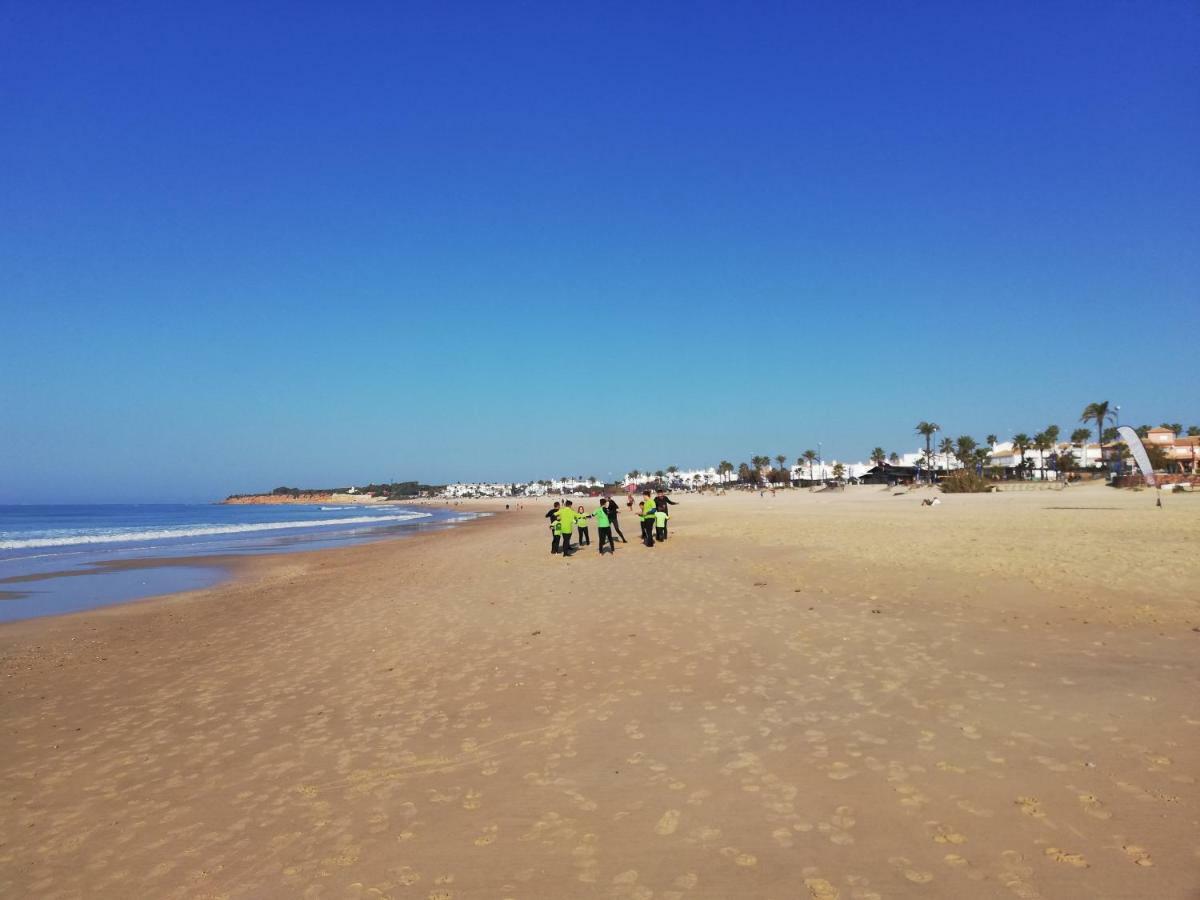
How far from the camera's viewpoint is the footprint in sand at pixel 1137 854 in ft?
12.4

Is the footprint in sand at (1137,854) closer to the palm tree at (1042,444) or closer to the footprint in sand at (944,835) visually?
the footprint in sand at (944,835)

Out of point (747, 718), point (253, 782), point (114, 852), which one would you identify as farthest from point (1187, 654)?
point (114, 852)

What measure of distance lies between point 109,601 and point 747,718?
55.1 ft

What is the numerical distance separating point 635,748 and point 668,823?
1327 millimetres

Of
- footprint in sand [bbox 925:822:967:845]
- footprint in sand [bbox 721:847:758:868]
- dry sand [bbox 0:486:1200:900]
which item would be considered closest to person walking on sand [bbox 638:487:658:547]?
dry sand [bbox 0:486:1200:900]

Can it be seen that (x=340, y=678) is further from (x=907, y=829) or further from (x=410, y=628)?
(x=907, y=829)

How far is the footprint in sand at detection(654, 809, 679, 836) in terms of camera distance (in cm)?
442

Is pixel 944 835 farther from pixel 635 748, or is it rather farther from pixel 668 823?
pixel 635 748

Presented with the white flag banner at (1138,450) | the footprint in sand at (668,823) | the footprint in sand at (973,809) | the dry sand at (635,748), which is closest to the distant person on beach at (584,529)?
the dry sand at (635,748)

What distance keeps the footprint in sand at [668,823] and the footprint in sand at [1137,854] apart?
2.55m

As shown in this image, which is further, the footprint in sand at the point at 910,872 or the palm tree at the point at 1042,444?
the palm tree at the point at 1042,444

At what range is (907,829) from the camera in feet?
14.0

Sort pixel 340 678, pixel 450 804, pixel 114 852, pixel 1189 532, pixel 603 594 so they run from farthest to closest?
1. pixel 1189 532
2. pixel 603 594
3. pixel 340 678
4. pixel 450 804
5. pixel 114 852

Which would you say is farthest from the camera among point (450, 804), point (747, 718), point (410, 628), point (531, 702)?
point (410, 628)
